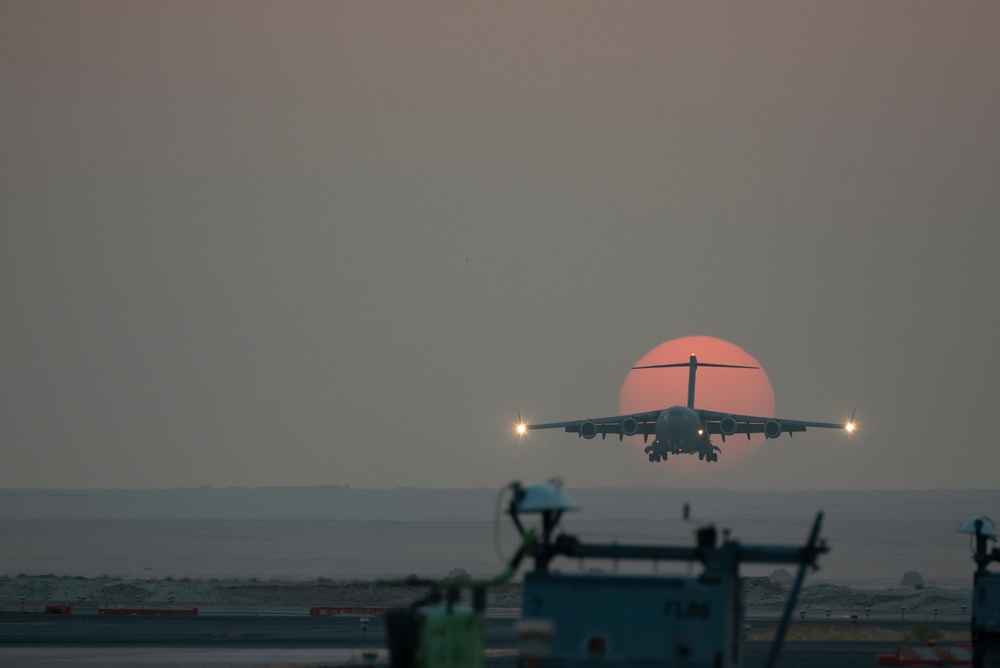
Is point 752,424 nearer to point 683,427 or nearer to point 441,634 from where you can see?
point 683,427

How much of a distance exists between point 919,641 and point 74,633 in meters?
23.2

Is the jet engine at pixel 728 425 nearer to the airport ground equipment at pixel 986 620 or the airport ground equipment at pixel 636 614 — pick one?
the airport ground equipment at pixel 986 620

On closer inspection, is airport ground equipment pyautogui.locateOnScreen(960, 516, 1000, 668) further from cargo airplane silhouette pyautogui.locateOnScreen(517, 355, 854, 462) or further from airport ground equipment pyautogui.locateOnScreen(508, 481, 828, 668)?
cargo airplane silhouette pyautogui.locateOnScreen(517, 355, 854, 462)

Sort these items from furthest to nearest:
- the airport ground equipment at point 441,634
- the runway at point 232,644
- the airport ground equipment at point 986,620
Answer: the runway at point 232,644 → the airport ground equipment at point 986,620 → the airport ground equipment at point 441,634

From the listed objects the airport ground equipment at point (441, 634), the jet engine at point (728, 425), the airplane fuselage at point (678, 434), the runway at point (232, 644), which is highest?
the jet engine at point (728, 425)

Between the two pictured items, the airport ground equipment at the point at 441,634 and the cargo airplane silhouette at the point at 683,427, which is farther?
the cargo airplane silhouette at the point at 683,427

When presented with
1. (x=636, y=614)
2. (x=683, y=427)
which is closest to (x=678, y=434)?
(x=683, y=427)

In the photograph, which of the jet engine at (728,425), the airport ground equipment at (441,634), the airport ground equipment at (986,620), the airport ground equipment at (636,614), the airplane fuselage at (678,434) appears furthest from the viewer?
the jet engine at (728,425)

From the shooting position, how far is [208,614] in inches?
2002

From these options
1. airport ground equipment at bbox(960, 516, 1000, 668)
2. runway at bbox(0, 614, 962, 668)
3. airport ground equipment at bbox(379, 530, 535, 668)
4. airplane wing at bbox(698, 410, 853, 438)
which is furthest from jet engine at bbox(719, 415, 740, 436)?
airport ground equipment at bbox(379, 530, 535, 668)

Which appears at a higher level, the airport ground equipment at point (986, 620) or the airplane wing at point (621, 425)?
the airplane wing at point (621, 425)

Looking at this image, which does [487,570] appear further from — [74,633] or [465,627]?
[465,627]

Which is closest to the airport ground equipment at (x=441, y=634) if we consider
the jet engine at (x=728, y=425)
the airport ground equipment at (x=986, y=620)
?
the airport ground equipment at (x=986, y=620)

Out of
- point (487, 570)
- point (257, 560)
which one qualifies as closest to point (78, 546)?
point (257, 560)
